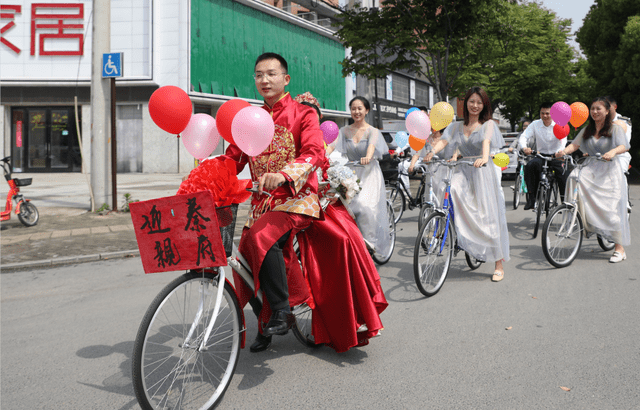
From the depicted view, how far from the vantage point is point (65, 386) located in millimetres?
3293

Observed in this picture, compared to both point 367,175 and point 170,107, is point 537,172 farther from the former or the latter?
point 170,107

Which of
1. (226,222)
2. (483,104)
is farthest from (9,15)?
(226,222)

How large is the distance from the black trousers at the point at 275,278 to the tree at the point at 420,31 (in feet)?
37.5

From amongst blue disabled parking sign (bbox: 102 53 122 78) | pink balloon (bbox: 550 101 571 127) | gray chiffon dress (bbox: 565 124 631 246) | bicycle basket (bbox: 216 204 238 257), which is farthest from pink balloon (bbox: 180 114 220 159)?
blue disabled parking sign (bbox: 102 53 122 78)

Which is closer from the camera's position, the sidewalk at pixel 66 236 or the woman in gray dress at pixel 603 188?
the woman in gray dress at pixel 603 188

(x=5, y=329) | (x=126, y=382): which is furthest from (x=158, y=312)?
(x=5, y=329)

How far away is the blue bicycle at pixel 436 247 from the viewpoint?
Result: 5046 mm

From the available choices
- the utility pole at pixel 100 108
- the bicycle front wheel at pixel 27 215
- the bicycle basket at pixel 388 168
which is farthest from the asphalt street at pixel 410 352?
the bicycle basket at pixel 388 168

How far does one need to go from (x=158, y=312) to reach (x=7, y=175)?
8.75 meters

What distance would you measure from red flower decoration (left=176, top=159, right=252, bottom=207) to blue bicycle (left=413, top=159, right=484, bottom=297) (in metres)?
2.47

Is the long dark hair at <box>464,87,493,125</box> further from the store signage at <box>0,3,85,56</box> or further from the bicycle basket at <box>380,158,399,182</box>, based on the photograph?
the store signage at <box>0,3,85,56</box>

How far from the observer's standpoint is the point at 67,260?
7.05 m

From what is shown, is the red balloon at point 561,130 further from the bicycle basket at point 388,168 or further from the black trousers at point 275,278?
the black trousers at point 275,278

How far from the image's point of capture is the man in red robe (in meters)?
3.21
